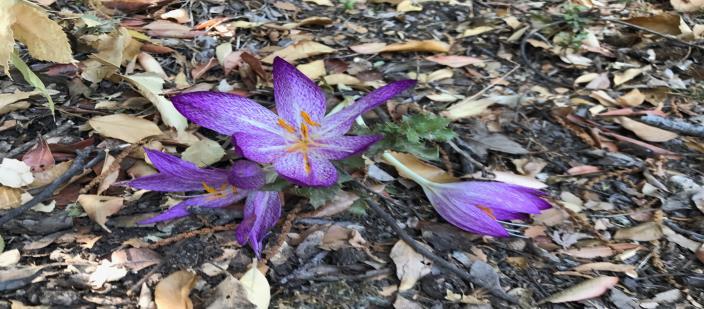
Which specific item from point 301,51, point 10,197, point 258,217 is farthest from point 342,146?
point 301,51

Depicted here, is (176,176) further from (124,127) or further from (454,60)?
(454,60)

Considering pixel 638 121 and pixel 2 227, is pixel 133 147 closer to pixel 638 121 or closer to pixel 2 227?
pixel 2 227

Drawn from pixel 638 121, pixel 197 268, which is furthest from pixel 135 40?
pixel 638 121

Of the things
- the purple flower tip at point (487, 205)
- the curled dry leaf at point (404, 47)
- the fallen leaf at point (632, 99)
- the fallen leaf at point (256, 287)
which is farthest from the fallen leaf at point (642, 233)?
the curled dry leaf at point (404, 47)

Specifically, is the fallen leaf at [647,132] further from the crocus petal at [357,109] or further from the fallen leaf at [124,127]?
the fallen leaf at [124,127]

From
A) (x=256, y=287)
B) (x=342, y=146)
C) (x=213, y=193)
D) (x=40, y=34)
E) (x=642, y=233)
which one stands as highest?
(x=40, y=34)

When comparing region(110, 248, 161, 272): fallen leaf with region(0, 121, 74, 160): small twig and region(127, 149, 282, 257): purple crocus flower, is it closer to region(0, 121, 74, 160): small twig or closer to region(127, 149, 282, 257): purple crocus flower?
region(127, 149, 282, 257): purple crocus flower
